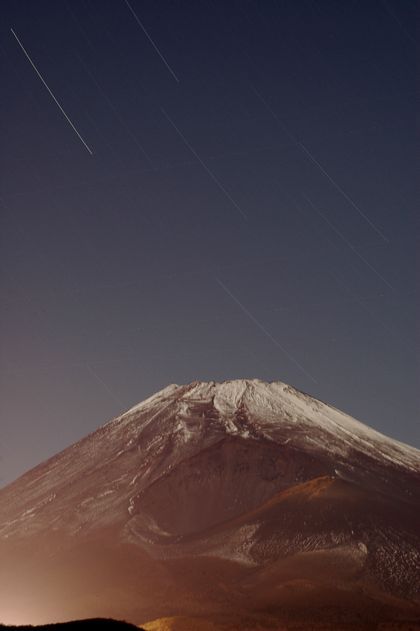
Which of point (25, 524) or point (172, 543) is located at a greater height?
point (25, 524)

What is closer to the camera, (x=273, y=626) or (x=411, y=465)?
(x=273, y=626)

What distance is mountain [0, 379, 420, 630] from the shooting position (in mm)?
69438

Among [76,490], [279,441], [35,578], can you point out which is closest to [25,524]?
[76,490]

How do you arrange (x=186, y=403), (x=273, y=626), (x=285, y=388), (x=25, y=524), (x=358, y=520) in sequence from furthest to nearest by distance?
(x=285, y=388), (x=186, y=403), (x=25, y=524), (x=358, y=520), (x=273, y=626)

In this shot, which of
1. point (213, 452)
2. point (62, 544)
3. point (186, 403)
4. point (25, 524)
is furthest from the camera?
point (186, 403)

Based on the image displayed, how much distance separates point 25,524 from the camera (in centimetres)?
10650

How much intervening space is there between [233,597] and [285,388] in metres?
81.0

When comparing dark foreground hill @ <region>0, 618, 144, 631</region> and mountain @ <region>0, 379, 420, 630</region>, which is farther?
mountain @ <region>0, 379, 420, 630</region>

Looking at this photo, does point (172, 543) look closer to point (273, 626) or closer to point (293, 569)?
point (293, 569)

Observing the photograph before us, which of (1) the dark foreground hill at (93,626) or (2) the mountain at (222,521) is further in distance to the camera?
(2) the mountain at (222,521)

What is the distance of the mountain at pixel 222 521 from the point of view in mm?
69438

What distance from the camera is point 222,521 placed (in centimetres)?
9594

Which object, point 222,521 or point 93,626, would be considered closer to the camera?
point 93,626

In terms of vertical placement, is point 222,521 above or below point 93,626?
above
